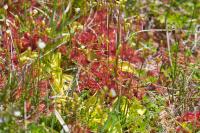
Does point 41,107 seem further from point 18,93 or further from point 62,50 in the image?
point 62,50

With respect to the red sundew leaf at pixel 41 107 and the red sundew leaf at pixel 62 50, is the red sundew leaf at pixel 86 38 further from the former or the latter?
the red sundew leaf at pixel 41 107

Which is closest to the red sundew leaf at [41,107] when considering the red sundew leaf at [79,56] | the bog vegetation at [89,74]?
the bog vegetation at [89,74]

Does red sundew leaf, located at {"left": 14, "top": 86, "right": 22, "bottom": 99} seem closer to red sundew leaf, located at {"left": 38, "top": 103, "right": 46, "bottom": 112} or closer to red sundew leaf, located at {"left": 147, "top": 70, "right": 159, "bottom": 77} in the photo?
Answer: red sundew leaf, located at {"left": 38, "top": 103, "right": 46, "bottom": 112}

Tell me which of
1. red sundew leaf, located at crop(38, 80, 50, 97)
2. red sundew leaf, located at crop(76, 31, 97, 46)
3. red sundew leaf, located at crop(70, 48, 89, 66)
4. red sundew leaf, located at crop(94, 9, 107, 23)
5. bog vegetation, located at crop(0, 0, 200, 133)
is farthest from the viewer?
red sundew leaf, located at crop(94, 9, 107, 23)

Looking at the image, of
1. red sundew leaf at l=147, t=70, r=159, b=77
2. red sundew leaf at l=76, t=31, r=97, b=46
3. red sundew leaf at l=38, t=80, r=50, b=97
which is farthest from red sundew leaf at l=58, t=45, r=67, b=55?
red sundew leaf at l=147, t=70, r=159, b=77

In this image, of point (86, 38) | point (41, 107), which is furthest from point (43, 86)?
point (86, 38)

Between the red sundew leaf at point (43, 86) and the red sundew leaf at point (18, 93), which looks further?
the red sundew leaf at point (43, 86)

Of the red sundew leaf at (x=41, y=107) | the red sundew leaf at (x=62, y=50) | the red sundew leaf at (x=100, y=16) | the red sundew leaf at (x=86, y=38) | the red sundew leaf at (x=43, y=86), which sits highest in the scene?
the red sundew leaf at (x=100, y=16)

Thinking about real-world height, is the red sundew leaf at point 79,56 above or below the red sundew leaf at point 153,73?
above
